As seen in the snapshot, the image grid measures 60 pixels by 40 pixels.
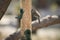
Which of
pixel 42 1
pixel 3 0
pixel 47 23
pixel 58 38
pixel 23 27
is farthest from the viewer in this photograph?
pixel 42 1

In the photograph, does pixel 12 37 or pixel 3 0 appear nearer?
pixel 3 0

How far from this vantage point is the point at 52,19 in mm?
1048

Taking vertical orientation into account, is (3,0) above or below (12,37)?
above

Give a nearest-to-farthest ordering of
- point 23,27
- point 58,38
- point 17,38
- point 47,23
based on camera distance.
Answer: point 23,27
point 17,38
point 47,23
point 58,38

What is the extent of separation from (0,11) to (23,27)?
0.20 meters

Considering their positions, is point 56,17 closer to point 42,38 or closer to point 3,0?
point 3,0

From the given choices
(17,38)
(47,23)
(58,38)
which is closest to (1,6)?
(17,38)

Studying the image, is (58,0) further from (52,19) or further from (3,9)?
(3,9)

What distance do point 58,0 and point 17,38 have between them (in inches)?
128

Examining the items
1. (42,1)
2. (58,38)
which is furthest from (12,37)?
(42,1)

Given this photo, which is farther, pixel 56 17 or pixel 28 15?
pixel 56 17

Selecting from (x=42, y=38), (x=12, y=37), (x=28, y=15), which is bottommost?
(x=42, y=38)

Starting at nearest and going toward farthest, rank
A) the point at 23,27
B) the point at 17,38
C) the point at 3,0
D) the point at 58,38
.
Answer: the point at 3,0
the point at 23,27
the point at 17,38
the point at 58,38

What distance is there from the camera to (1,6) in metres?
0.49
